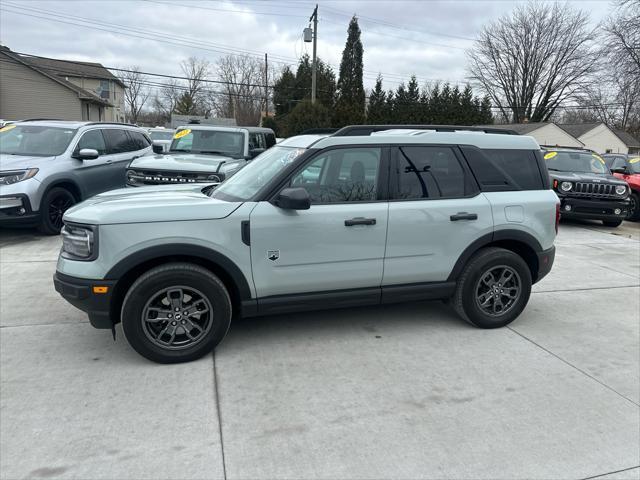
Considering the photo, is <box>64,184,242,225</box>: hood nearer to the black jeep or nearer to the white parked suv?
the white parked suv

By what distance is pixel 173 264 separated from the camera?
11.9ft

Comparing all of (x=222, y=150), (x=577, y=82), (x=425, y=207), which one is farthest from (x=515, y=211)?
(x=577, y=82)

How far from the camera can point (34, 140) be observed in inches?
337

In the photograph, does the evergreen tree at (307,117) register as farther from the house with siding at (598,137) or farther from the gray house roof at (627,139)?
the gray house roof at (627,139)

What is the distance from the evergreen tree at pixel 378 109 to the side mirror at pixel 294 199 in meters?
34.5

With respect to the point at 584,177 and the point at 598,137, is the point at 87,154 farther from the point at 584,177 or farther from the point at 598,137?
the point at 598,137

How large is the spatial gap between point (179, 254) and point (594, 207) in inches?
395

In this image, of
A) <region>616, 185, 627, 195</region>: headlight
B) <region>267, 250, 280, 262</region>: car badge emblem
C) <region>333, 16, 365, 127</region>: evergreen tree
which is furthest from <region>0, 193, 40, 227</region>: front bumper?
<region>333, 16, 365, 127</region>: evergreen tree

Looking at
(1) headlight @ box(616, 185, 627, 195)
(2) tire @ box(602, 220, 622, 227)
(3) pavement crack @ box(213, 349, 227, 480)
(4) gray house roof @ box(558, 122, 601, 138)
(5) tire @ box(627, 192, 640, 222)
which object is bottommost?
(3) pavement crack @ box(213, 349, 227, 480)

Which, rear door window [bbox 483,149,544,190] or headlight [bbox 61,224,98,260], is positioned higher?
rear door window [bbox 483,149,544,190]

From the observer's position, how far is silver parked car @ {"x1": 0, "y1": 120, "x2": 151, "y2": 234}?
7.45m

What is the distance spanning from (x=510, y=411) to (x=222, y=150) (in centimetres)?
780

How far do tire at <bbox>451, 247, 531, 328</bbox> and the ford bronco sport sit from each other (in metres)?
4.39

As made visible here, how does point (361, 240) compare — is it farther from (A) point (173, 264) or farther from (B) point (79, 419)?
(B) point (79, 419)
